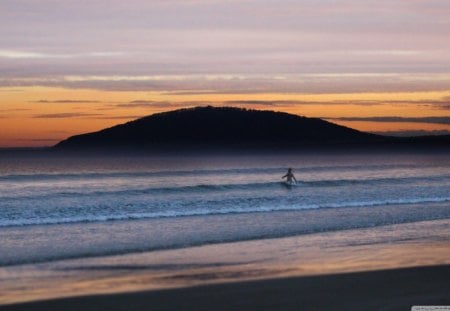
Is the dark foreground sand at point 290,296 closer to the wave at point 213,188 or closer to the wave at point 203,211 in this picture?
the wave at point 203,211

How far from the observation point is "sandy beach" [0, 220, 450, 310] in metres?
10.6

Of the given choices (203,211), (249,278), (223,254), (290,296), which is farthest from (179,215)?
(290,296)

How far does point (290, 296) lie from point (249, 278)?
1.61 metres

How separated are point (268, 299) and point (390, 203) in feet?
67.4

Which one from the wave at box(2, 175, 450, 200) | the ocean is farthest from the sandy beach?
the wave at box(2, 175, 450, 200)

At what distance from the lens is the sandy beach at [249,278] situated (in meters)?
10.6

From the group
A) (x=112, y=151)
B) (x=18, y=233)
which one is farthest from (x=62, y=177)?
(x=112, y=151)

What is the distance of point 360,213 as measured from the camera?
1011 inches

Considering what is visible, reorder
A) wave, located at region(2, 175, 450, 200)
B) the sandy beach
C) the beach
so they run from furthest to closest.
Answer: wave, located at region(2, 175, 450, 200) → the beach → the sandy beach

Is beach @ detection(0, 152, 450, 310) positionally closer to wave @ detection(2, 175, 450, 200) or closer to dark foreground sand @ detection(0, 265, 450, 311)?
dark foreground sand @ detection(0, 265, 450, 311)

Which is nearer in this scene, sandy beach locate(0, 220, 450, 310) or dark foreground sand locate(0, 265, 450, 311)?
dark foreground sand locate(0, 265, 450, 311)

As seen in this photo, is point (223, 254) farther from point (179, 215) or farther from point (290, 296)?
point (179, 215)

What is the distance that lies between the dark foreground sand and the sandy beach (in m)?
0.01

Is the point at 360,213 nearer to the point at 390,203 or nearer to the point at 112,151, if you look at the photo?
the point at 390,203
